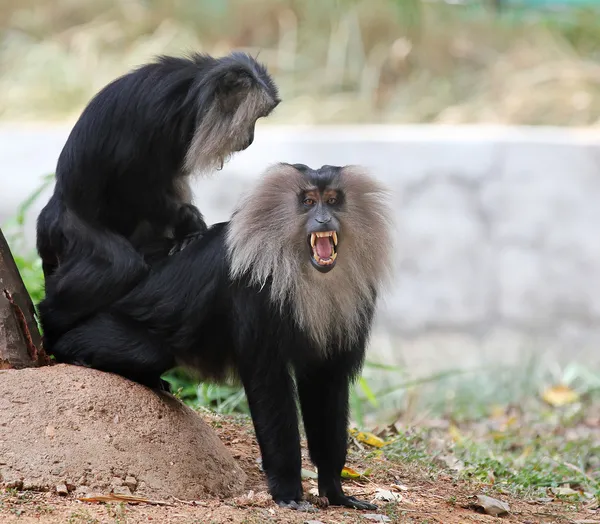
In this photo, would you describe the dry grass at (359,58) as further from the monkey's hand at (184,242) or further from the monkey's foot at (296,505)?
the monkey's foot at (296,505)

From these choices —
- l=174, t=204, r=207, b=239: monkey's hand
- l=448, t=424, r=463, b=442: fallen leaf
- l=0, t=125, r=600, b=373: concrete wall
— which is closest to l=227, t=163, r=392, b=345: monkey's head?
l=174, t=204, r=207, b=239: monkey's hand

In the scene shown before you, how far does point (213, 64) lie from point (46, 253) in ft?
3.57

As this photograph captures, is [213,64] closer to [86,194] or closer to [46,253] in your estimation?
[86,194]

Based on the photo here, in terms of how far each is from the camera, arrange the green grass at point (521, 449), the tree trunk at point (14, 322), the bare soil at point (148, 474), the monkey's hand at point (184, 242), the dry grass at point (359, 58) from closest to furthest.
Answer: the bare soil at point (148, 474)
the tree trunk at point (14, 322)
the monkey's hand at point (184, 242)
the green grass at point (521, 449)
the dry grass at point (359, 58)

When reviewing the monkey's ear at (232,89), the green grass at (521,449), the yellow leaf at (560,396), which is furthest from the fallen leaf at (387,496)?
the yellow leaf at (560,396)

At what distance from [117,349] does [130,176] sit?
0.73 meters

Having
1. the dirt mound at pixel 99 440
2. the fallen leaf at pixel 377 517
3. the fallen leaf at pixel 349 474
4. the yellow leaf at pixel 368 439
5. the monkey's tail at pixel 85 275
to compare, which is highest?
the monkey's tail at pixel 85 275

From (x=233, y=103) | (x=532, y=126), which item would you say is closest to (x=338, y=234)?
(x=233, y=103)

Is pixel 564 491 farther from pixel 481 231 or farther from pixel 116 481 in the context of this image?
pixel 481 231

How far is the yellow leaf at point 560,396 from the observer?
725 centimetres

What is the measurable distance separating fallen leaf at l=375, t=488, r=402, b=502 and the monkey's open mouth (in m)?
1.06

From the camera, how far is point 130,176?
4.01 m

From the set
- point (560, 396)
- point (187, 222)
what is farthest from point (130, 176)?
point (560, 396)

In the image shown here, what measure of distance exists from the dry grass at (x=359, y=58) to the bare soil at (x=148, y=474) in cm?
607
